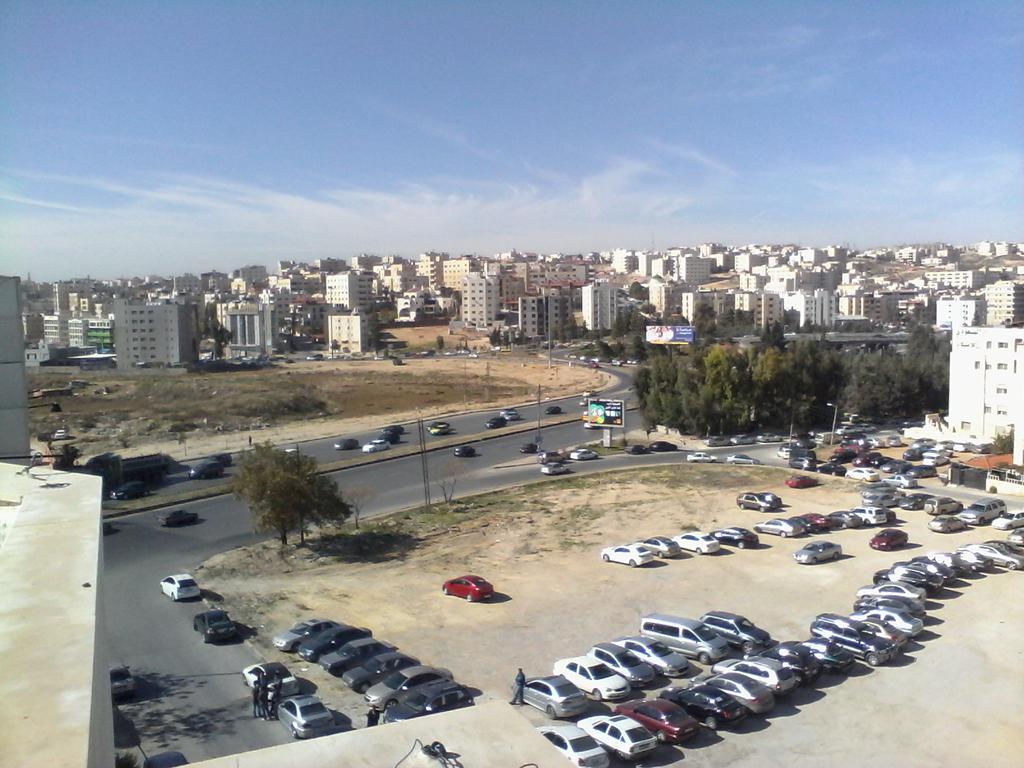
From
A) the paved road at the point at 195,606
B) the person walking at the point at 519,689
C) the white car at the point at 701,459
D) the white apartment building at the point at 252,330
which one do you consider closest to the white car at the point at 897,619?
the person walking at the point at 519,689

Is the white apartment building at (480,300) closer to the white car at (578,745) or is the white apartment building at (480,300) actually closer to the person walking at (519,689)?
the person walking at (519,689)

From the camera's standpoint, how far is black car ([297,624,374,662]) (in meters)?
7.95

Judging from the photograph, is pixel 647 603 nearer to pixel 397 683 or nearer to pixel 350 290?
pixel 397 683

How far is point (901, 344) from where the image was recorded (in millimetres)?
39594

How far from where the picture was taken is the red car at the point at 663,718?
20.3ft

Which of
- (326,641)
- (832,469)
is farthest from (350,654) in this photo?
(832,469)

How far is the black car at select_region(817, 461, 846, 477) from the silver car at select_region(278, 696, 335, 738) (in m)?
13.3

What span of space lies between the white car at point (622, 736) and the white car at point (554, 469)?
11.9m

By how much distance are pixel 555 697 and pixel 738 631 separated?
234 cm

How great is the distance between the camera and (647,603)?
9.57 m

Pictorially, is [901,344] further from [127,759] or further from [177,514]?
[127,759]

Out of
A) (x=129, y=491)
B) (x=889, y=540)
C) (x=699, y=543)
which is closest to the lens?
(x=699, y=543)

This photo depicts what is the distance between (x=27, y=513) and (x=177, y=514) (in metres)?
10.1

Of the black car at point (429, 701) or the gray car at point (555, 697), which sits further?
the gray car at point (555, 697)
